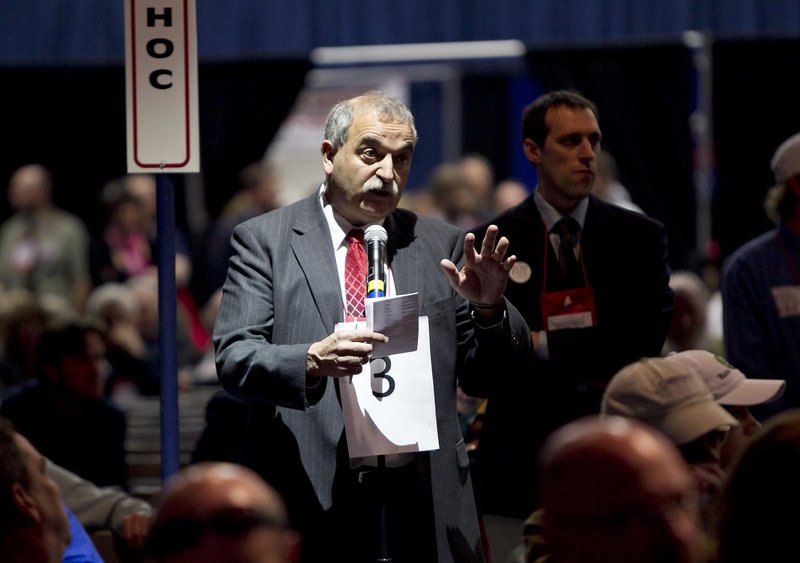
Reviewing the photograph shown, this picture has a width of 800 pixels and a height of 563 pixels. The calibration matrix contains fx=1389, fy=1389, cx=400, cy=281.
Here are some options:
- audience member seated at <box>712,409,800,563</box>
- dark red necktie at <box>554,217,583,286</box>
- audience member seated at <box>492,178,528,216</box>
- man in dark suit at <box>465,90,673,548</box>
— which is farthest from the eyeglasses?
audience member seated at <box>492,178,528,216</box>

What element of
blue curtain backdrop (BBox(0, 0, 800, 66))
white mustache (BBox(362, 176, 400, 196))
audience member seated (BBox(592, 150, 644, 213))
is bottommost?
white mustache (BBox(362, 176, 400, 196))

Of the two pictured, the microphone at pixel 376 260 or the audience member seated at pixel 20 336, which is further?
the audience member seated at pixel 20 336

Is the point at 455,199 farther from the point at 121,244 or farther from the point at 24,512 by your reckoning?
the point at 24,512

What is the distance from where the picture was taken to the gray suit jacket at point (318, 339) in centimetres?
369

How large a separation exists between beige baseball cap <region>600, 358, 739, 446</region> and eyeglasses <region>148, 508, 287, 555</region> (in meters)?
1.48

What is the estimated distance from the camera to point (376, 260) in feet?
11.8

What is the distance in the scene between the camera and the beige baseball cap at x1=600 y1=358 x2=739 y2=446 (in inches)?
130

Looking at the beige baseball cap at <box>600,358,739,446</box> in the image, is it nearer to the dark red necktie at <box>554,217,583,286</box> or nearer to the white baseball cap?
the white baseball cap

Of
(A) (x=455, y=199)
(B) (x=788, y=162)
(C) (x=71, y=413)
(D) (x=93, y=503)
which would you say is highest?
(A) (x=455, y=199)

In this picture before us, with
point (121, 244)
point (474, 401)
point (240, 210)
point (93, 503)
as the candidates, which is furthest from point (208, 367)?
point (474, 401)

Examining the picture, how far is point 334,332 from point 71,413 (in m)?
3.15

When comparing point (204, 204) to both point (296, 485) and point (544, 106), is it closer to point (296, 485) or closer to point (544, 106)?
point (544, 106)

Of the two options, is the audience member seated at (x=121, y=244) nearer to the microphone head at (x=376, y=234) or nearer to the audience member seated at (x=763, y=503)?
the microphone head at (x=376, y=234)

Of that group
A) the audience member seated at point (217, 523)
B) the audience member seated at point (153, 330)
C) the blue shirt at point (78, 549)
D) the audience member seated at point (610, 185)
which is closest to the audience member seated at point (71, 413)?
the blue shirt at point (78, 549)
